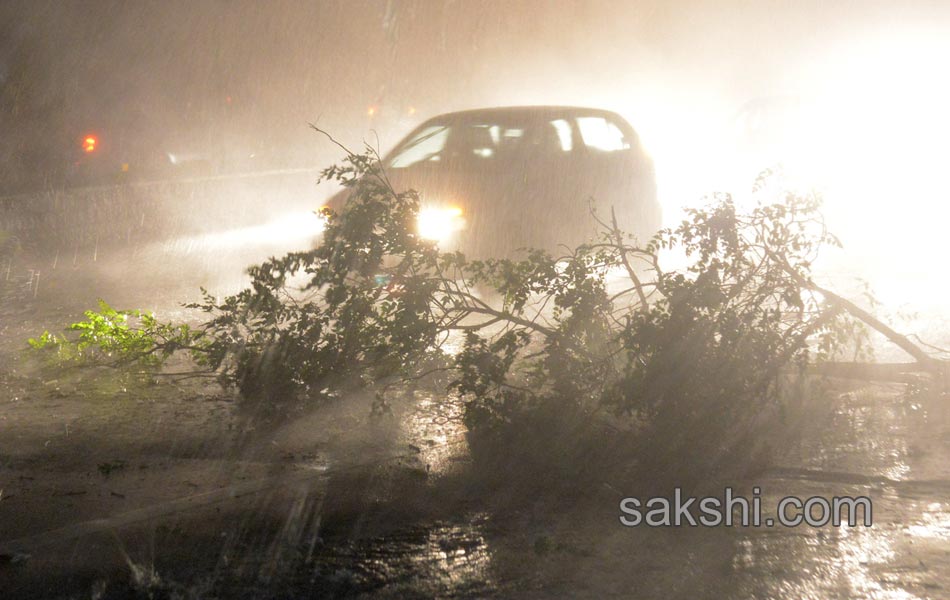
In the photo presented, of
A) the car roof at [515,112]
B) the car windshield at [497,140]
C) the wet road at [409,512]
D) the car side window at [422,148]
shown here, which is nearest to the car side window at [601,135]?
the car windshield at [497,140]

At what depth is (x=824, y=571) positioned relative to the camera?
4043mm

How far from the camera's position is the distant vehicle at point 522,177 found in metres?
9.13

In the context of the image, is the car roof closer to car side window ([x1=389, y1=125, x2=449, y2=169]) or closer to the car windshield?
the car windshield

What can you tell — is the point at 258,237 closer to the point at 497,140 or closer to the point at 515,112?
the point at 515,112

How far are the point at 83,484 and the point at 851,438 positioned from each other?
367cm

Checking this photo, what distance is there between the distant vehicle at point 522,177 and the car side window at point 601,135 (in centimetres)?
1

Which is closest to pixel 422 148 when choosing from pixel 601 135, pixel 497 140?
pixel 497 140

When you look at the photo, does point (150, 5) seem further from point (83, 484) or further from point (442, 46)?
point (83, 484)

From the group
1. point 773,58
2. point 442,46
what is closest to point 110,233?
point 442,46

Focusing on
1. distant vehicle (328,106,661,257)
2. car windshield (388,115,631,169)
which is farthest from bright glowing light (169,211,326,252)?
distant vehicle (328,106,661,257)

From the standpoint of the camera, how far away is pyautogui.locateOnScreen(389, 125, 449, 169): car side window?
9.95m

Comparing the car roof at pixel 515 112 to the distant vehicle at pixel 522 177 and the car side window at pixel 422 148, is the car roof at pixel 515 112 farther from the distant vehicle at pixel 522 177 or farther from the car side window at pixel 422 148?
the car side window at pixel 422 148

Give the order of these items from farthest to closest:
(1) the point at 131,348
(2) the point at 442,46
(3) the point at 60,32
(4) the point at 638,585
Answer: (2) the point at 442,46 < (3) the point at 60,32 < (1) the point at 131,348 < (4) the point at 638,585

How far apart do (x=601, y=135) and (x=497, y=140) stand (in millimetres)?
1149
